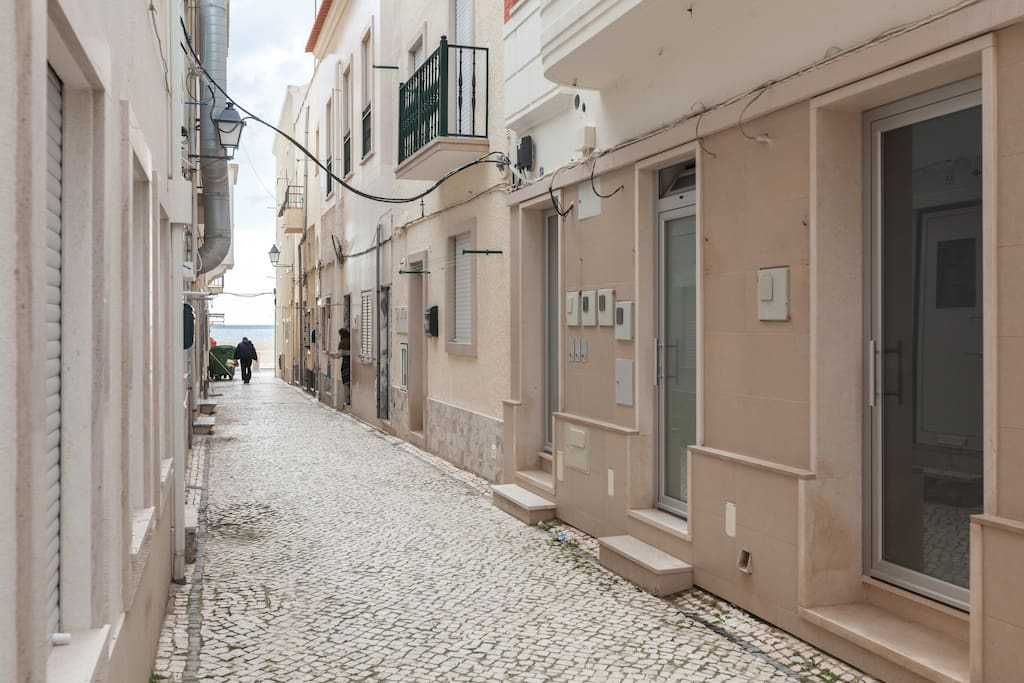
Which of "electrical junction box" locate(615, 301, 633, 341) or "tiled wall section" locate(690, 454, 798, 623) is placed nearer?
"tiled wall section" locate(690, 454, 798, 623)

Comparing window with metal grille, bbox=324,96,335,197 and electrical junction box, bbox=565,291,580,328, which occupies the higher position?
window with metal grille, bbox=324,96,335,197

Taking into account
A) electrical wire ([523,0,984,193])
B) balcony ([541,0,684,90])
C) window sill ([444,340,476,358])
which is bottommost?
window sill ([444,340,476,358])

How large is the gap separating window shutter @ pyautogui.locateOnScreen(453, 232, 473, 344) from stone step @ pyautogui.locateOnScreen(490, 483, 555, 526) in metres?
2.82

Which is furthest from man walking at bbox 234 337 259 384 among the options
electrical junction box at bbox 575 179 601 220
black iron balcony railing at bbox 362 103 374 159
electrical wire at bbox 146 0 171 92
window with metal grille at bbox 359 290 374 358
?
electrical wire at bbox 146 0 171 92

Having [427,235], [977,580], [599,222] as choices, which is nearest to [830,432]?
[977,580]

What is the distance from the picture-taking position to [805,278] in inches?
202

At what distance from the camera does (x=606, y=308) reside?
7.57 meters

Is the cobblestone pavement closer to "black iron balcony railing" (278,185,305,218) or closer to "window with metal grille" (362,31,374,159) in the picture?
"window with metal grille" (362,31,374,159)

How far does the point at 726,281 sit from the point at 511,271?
4129 mm

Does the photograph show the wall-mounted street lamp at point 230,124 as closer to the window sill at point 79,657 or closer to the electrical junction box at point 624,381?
the electrical junction box at point 624,381

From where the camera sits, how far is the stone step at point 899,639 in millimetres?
4094

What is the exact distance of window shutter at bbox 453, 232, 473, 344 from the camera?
465 inches

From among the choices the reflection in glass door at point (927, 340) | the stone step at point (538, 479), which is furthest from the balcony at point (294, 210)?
the reflection in glass door at point (927, 340)

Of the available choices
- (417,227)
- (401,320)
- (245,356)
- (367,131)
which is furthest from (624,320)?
(245,356)
